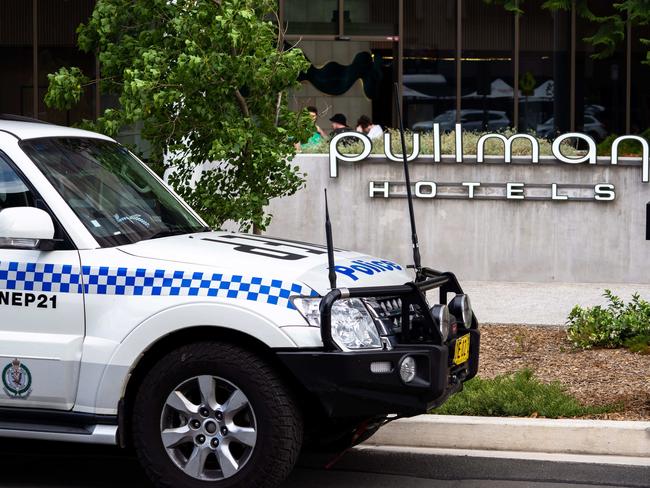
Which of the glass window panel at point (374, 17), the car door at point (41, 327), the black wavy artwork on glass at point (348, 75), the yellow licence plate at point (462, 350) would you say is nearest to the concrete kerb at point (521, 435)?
the yellow licence plate at point (462, 350)

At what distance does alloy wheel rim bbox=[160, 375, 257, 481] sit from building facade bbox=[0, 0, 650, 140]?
49.1 ft

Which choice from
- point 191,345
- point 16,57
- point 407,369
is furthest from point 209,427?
point 16,57

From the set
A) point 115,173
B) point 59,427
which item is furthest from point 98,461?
point 115,173

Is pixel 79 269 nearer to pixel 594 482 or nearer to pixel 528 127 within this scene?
pixel 594 482

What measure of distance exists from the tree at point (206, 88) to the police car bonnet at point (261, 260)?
2554mm

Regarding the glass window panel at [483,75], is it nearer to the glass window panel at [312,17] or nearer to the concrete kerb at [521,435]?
the glass window panel at [312,17]

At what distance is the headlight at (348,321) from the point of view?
19.2ft

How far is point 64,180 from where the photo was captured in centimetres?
641

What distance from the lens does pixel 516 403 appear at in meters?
7.70

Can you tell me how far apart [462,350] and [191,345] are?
1.47m

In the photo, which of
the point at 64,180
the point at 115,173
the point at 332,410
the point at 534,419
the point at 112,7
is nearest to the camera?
the point at 332,410

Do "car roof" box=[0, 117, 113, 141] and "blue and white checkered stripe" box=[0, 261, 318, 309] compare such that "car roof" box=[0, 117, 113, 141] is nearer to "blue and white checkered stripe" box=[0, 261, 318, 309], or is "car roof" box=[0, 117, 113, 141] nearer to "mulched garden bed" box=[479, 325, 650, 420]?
"blue and white checkered stripe" box=[0, 261, 318, 309]

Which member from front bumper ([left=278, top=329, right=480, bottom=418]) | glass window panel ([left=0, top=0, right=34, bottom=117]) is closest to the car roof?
front bumper ([left=278, top=329, right=480, bottom=418])

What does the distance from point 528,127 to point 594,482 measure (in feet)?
48.3
